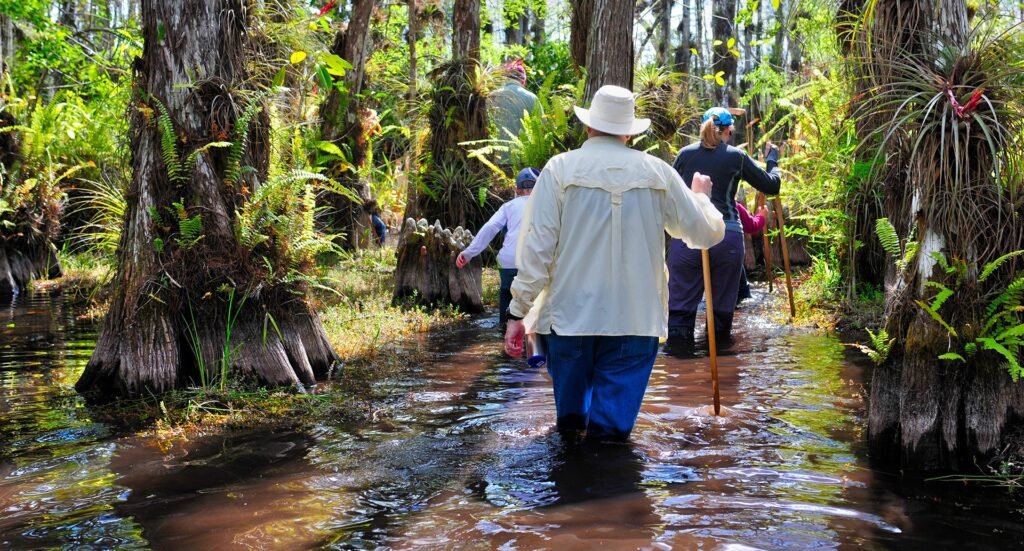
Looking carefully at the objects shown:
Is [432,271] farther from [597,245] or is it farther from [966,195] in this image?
[966,195]

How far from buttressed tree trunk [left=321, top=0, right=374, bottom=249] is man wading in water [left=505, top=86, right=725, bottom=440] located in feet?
30.0

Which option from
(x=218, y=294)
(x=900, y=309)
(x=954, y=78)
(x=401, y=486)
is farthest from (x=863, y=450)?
(x=218, y=294)

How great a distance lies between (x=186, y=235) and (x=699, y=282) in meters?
4.74

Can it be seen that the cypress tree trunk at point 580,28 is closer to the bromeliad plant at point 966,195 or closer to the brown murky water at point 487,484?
the brown murky water at point 487,484

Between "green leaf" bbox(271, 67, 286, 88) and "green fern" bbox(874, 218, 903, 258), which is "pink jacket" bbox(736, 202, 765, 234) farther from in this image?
"green leaf" bbox(271, 67, 286, 88)

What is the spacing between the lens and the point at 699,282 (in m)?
9.11

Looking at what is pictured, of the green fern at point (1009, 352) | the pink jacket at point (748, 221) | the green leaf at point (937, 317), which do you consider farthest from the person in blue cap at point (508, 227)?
the green fern at point (1009, 352)

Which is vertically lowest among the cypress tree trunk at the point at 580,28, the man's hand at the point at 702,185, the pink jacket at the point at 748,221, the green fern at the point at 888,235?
the green fern at the point at 888,235

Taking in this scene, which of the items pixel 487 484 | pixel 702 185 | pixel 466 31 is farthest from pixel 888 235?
pixel 466 31

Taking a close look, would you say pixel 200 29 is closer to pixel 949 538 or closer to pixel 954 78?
pixel 954 78

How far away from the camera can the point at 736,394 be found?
7.23 meters

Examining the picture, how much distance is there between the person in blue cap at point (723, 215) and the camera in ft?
29.0

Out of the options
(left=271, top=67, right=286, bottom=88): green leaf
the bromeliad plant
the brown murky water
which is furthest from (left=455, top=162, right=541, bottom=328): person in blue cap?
the bromeliad plant

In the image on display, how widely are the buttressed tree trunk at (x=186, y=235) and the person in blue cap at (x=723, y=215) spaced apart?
3.96 meters
